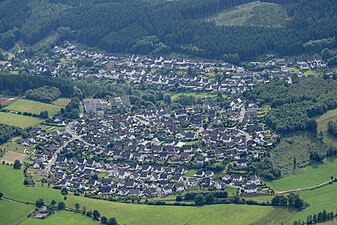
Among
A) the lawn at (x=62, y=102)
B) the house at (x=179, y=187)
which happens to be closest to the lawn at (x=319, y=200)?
the house at (x=179, y=187)

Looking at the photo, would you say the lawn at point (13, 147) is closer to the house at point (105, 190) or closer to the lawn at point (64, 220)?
the house at point (105, 190)

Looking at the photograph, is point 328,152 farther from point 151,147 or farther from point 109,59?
point 109,59

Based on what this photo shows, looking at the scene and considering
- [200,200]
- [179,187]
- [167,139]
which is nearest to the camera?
[200,200]

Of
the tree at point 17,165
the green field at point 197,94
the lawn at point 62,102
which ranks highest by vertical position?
the tree at point 17,165

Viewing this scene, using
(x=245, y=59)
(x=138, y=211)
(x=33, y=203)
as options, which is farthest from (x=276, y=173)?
(x=245, y=59)

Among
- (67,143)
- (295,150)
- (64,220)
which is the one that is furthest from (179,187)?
(67,143)

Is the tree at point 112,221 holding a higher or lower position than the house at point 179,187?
higher

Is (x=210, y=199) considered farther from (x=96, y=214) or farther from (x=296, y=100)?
(x=296, y=100)
